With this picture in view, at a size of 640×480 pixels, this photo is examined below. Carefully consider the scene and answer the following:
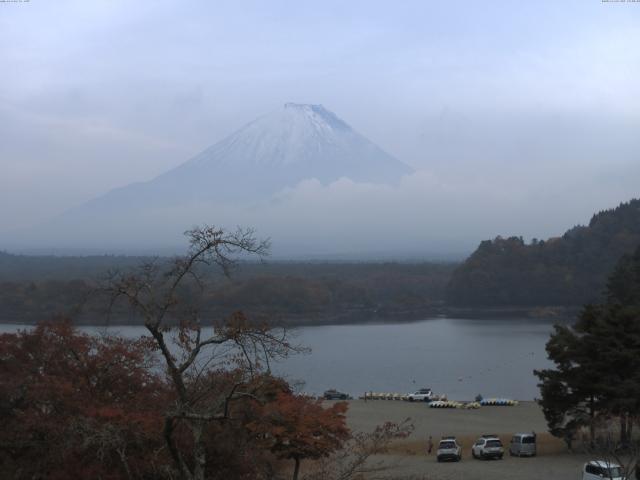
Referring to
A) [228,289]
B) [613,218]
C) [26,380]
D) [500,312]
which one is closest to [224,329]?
[26,380]

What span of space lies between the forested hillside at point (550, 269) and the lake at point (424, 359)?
30.9 feet

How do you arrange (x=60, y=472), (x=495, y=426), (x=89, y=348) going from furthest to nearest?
(x=495, y=426) → (x=89, y=348) → (x=60, y=472)

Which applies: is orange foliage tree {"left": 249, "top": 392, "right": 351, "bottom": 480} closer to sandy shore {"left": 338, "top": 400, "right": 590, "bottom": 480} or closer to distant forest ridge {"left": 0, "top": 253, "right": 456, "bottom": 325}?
sandy shore {"left": 338, "top": 400, "right": 590, "bottom": 480}

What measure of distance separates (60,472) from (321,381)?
60.5 ft

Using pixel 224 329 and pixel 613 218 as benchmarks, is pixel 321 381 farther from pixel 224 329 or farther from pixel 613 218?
pixel 613 218

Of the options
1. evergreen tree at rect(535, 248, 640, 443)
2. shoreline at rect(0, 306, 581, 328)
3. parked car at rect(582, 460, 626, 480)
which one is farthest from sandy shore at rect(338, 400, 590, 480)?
shoreline at rect(0, 306, 581, 328)

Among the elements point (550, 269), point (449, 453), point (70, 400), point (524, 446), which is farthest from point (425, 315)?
point (70, 400)

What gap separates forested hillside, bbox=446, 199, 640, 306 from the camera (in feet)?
165

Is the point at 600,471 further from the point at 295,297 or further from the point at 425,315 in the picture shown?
the point at 425,315

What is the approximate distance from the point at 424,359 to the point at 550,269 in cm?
2607

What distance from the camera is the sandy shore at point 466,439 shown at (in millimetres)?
9297

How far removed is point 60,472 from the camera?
225 inches

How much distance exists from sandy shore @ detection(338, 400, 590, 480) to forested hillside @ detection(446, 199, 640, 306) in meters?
33.7

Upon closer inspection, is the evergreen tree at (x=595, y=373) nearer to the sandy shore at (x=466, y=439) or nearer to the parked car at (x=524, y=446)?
the parked car at (x=524, y=446)
